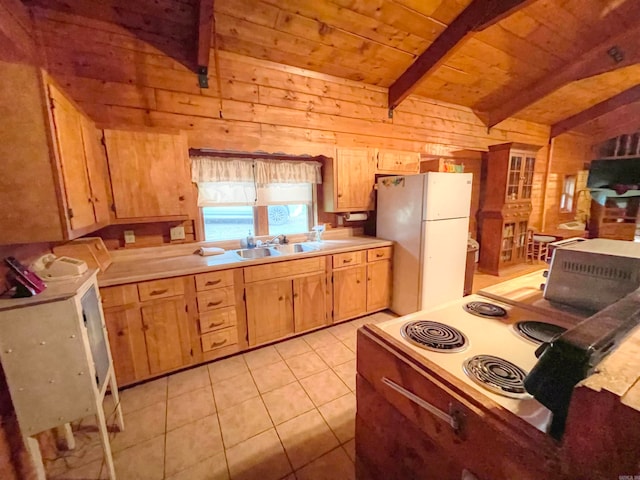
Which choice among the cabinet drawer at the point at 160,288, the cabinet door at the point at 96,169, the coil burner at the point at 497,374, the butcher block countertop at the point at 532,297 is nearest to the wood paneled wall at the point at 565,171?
the butcher block countertop at the point at 532,297

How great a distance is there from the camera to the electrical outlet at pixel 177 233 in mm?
2504

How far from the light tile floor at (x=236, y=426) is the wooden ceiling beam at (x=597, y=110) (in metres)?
6.24

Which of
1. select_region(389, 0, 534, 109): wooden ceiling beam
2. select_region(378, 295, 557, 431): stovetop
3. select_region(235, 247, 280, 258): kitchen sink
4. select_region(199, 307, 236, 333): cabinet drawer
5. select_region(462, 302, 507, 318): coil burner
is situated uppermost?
select_region(389, 0, 534, 109): wooden ceiling beam

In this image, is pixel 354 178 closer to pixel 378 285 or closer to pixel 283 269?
pixel 378 285

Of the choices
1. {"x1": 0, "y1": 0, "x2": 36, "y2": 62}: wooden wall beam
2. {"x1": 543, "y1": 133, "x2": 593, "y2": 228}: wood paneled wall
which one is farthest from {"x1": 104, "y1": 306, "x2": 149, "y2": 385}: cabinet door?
{"x1": 543, "y1": 133, "x2": 593, "y2": 228}: wood paneled wall

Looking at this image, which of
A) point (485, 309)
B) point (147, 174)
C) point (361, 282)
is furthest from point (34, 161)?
point (361, 282)

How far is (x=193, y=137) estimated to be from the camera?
2.44 metres

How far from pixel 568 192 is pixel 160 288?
314 inches

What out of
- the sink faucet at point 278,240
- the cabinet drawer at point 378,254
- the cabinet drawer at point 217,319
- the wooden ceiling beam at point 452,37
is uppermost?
the wooden ceiling beam at point 452,37

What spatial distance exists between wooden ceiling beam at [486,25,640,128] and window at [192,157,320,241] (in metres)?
3.54

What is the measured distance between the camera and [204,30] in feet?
6.86

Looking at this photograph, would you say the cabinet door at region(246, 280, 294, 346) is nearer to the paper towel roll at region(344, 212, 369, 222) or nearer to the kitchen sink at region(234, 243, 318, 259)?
the kitchen sink at region(234, 243, 318, 259)

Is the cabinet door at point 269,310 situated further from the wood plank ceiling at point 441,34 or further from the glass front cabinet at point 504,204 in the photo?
the glass front cabinet at point 504,204

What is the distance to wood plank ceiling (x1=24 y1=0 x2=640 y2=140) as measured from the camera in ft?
7.50
